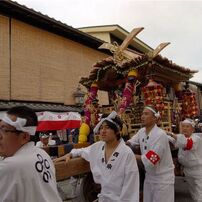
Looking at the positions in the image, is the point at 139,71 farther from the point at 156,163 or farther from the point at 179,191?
the point at 179,191

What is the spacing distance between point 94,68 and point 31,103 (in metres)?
5.88

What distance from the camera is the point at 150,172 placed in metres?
4.10

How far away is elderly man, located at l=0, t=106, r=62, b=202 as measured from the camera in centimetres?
163

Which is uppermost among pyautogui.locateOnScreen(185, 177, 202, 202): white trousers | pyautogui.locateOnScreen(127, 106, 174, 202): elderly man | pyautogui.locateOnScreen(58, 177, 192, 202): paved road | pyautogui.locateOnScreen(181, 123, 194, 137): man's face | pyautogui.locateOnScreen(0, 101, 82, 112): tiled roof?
pyautogui.locateOnScreen(0, 101, 82, 112): tiled roof

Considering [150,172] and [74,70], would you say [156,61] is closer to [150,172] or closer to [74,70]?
[150,172]

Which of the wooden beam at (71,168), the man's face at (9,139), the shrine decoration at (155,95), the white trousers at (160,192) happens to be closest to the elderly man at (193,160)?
the shrine decoration at (155,95)

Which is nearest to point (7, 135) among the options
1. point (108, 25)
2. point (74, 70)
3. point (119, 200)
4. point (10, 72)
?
point (119, 200)

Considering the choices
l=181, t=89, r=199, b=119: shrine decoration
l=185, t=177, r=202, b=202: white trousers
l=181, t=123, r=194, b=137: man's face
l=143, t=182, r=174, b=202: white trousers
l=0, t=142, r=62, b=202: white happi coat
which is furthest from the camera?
l=181, t=89, r=199, b=119: shrine decoration

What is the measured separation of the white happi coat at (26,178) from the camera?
1628mm

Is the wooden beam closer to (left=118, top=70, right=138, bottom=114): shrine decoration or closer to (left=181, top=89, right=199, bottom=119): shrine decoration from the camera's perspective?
(left=118, top=70, right=138, bottom=114): shrine decoration

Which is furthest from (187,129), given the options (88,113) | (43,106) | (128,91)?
(43,106)

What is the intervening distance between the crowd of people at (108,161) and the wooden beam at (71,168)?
0.10 metres

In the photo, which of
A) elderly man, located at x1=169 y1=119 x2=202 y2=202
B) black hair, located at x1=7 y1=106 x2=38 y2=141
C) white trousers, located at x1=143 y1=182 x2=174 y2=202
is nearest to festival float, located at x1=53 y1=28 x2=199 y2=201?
elderly man, located at x1=169 y1=119 x2=202 y2=202

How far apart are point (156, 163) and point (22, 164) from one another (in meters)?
2.52
